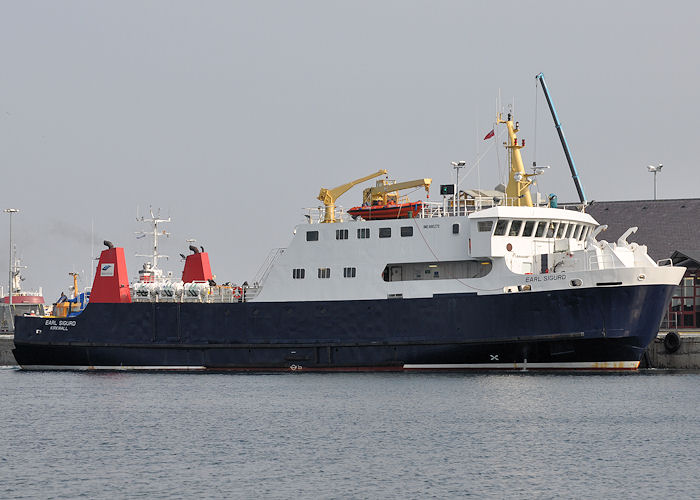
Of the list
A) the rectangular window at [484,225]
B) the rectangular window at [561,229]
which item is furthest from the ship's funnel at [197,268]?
the rectangular window at [561,229]

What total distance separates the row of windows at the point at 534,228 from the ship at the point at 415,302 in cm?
5

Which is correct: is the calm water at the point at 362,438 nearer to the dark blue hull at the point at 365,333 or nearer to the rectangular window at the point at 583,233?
the dark blue hull at the point at 365,333

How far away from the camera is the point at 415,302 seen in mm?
35562

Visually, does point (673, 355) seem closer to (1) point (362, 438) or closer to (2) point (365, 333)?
(2) point (365, 333)

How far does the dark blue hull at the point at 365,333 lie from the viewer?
33.7 meters

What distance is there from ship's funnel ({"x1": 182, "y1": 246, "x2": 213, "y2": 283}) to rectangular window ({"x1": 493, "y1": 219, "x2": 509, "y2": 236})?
1344 centimetres

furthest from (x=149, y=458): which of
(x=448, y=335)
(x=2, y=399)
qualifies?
(x=448, y=335)

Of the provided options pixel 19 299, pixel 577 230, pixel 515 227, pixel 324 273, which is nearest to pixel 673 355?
pixel 577 230

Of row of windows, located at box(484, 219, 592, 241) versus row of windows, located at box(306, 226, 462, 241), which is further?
row of windows, located at box(306, 226, 462, 241)

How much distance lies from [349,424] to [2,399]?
42.3ft

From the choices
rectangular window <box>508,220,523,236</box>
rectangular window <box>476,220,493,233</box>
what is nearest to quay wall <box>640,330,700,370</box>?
rectangular window <box>508,220,523,236</box>

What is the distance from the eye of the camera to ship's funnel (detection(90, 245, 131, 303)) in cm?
4112

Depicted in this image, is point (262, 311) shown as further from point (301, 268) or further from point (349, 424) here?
point (349, 424)

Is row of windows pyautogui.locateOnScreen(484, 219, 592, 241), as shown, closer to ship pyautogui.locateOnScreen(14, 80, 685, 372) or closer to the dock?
ship pyautogui.locateOnScreen(14, 80, 685, 372)
